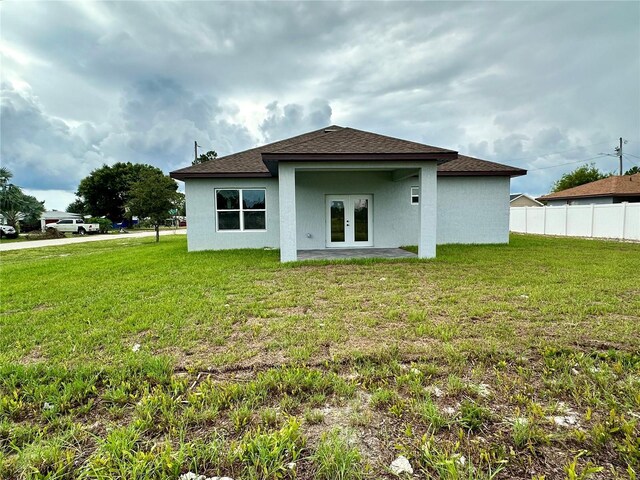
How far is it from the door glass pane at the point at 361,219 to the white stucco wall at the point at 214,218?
321 centimetres

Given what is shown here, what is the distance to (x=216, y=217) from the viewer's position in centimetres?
1299

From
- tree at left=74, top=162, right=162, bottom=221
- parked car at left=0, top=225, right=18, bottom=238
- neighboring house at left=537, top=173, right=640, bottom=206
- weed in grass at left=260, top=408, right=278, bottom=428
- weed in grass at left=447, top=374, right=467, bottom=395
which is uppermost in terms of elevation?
tree at left=74, top=162, right=162, bottom=221

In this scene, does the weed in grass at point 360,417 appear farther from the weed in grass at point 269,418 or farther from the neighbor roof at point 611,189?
the neighbor roof at point 611,189

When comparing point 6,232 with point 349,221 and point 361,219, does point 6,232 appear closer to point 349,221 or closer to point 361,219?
point 349,221

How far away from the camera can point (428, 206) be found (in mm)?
9742

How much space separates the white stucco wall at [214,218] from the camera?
1282 centimetres

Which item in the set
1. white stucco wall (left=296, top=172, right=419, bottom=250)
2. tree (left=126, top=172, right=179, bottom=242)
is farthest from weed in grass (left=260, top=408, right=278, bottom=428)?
tree (left=126, top=172, right=179, bottom=242)

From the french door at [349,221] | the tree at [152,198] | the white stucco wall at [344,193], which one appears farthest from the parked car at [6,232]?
the french door at [349,221]

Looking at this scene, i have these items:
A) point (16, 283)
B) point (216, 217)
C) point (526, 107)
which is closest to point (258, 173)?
point (216, 217)

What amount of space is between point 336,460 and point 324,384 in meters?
0.87

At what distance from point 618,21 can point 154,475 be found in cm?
1867

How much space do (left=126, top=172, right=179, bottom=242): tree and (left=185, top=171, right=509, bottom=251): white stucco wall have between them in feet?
23.1

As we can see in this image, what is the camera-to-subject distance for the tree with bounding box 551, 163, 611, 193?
43.2 meters

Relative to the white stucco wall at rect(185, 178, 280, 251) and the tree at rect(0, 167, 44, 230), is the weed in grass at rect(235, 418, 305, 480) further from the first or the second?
the tree at rect(0, 167, 44, 230)
